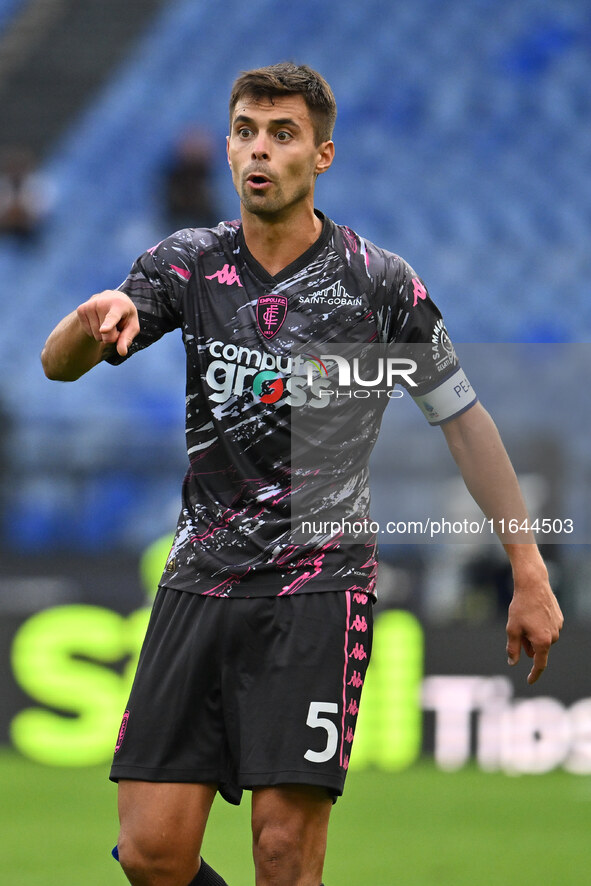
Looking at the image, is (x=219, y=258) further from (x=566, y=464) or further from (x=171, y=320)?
(x=566, y=464)

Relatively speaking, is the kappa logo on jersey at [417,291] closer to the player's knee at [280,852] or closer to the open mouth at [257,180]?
the open mouth at [257,180]

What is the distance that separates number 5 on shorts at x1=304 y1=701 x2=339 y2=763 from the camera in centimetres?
258

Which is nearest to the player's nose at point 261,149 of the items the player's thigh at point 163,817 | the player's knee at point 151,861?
the player's thigh at point 163,817

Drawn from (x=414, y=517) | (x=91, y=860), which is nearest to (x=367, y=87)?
(x=414, y=517)

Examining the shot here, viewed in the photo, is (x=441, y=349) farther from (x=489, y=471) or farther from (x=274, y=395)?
(x=274, y=395)

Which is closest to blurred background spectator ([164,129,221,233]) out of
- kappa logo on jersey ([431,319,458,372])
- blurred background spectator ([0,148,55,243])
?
blurred background spectator ([0,148,55,243])

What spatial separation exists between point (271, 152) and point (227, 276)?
284 millimetres

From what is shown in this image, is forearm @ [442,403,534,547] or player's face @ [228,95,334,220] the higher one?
player's face @ [228,95,334,220]

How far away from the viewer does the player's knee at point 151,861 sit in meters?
2.59

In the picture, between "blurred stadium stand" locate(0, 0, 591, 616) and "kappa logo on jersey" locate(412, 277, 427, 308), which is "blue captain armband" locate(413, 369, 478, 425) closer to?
"kappa logo on jersey" locate(412, 277, 427, 308)

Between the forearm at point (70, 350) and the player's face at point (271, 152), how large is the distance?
0.46 metres

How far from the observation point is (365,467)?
9.16 feet

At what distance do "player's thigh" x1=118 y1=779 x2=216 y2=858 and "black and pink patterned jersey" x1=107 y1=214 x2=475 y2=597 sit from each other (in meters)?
0.41

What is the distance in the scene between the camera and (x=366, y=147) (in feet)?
39.0
